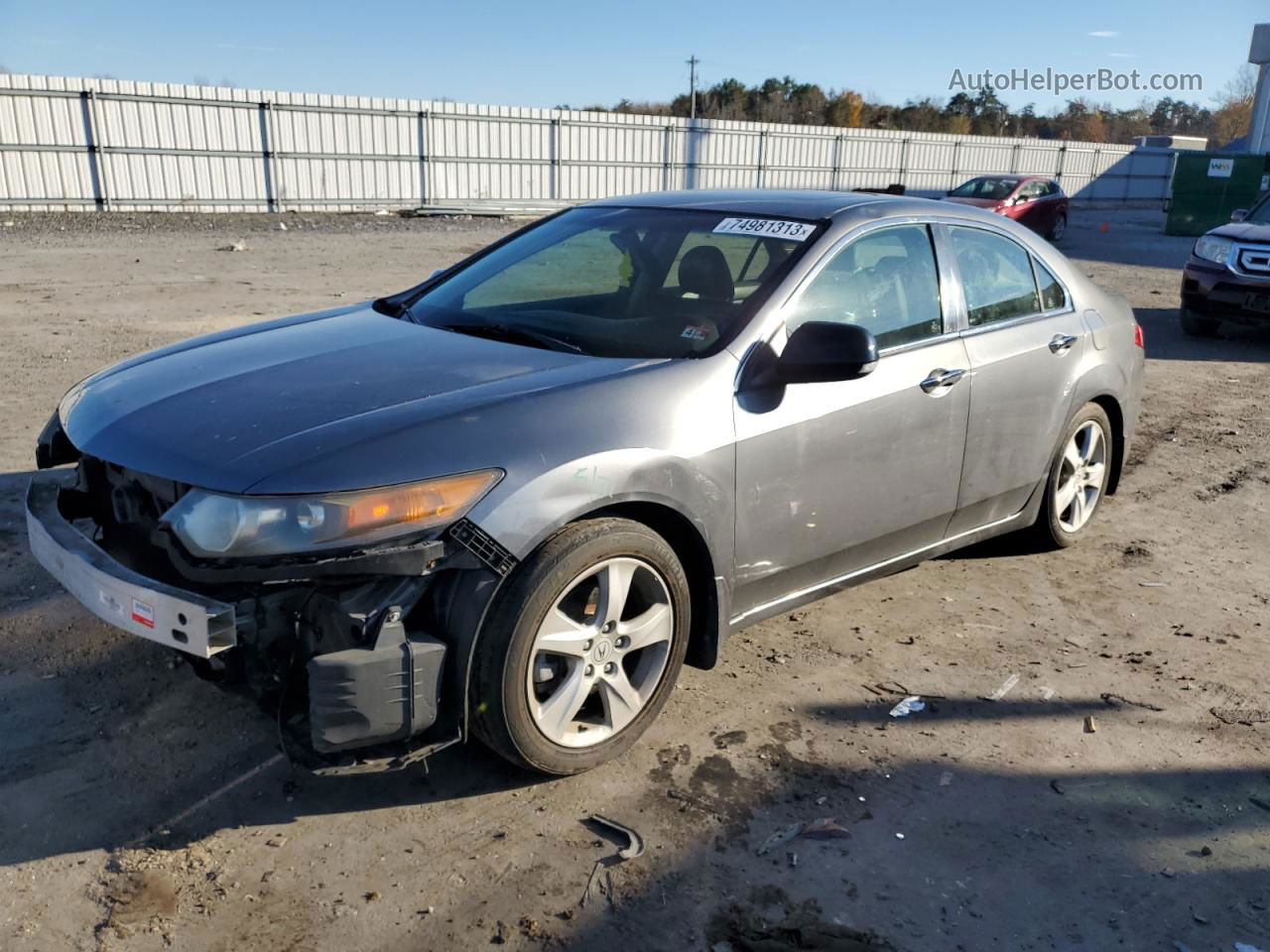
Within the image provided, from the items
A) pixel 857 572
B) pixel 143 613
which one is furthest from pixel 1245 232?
pixel 143 613

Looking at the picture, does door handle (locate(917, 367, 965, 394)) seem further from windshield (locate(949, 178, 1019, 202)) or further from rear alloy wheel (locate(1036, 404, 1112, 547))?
windshield (locate(949, 178, 1019, 202))

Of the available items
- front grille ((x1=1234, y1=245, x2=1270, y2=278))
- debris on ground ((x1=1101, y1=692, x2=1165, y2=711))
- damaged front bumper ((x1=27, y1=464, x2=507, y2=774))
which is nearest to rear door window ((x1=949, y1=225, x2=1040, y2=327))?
debris on ground ((x1=1101, y1=692, x2=1165, y2=711))

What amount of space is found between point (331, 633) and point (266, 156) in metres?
24.0

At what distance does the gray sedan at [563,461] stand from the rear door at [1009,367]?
0.05 ft

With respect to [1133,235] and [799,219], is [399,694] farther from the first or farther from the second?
[1133,235]

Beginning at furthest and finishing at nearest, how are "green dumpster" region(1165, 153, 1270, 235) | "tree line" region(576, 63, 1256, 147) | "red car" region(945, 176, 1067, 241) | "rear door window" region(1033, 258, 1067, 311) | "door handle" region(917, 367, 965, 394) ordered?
"tree line" region(576, 63, 1256, 147)
"green dumpster" region(1165, 153, 1270, 235)
"red car" region(945, 176, 1067, 241)
"rear door window" region(1033, 258, 1067, 311)
"door handle" region(917, 367, 965, 394)

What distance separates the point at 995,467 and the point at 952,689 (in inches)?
40.3

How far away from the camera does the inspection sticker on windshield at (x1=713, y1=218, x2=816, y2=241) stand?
12.6ft

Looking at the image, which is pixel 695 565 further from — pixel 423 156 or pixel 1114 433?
pixel 423 156

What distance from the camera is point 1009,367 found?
4.35 metres

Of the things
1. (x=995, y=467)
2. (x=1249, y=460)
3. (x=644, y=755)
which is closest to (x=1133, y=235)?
(x=1249, y=460)

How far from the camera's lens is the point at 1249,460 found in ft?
23.1

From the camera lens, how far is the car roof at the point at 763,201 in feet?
13.2

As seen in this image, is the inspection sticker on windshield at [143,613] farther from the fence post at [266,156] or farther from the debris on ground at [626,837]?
the fence post at [266,156]
